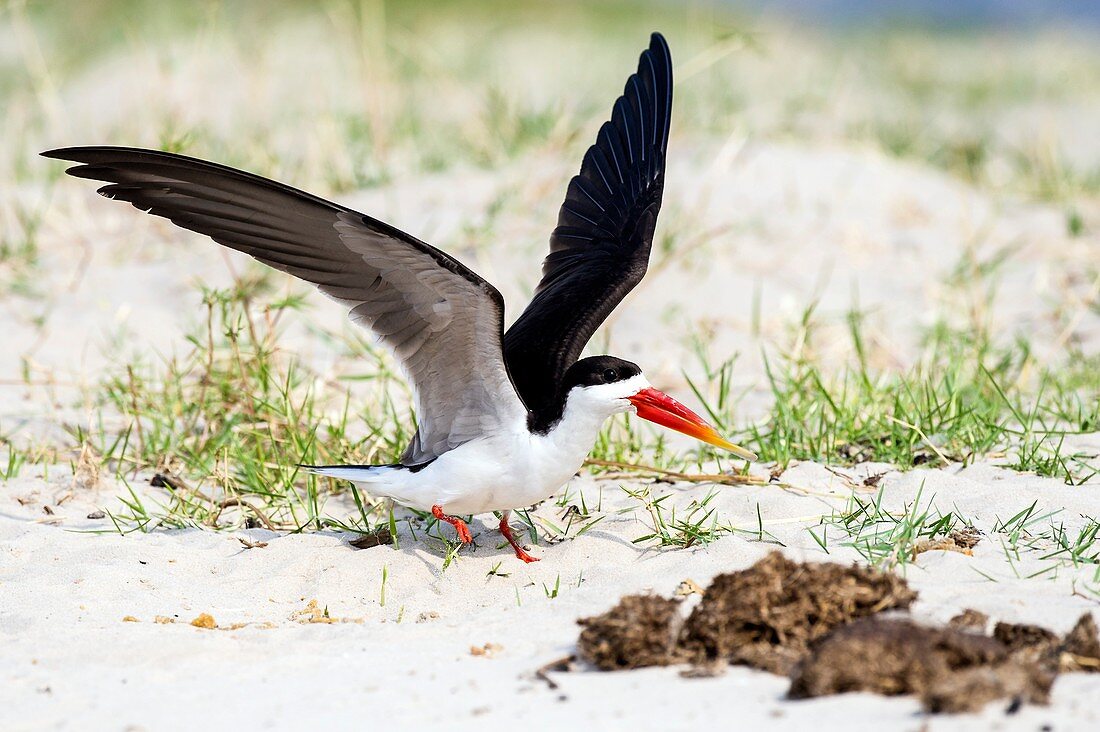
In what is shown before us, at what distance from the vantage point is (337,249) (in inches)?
121

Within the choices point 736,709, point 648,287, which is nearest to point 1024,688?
point 736,709

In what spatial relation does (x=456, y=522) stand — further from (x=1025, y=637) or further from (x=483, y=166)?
(x=483, y=166)

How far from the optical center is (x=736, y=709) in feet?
7.27

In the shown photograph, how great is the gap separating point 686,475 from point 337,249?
1.32 meters

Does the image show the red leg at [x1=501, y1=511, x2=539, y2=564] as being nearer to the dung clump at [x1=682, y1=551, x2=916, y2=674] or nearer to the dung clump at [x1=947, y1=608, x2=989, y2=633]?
the dung clump at [x1=682, y1=551, x2=916, y2=674]

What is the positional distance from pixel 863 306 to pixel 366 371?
7.90 feet

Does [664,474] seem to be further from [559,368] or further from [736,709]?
[736,709]

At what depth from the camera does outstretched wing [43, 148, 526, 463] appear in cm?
297

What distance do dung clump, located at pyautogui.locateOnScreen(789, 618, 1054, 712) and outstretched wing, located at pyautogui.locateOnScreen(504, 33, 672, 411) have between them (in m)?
1.53

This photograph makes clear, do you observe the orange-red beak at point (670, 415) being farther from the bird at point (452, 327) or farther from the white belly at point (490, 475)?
the white belly at point (490, 475)

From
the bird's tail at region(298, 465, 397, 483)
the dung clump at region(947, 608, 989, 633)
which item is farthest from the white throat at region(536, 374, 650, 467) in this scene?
→ the dung clump at region(947, 608, 989, 633)

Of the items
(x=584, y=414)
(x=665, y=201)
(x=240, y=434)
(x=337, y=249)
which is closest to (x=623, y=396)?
(x=584, y=414)

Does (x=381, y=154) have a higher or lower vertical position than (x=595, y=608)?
higher

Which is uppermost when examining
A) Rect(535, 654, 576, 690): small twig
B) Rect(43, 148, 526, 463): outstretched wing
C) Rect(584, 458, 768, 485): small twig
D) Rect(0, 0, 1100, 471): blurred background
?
Rect(0, 0, 1100, 471): blurred background
